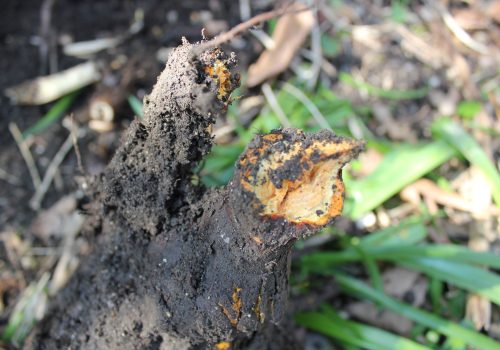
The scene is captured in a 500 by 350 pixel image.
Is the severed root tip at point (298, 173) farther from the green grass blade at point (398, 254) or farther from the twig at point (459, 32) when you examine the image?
the twig at point (459, 32)

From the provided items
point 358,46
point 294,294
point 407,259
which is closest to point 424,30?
point 358,46

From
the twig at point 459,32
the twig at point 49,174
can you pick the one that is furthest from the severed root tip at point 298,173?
the twig at point 459,32

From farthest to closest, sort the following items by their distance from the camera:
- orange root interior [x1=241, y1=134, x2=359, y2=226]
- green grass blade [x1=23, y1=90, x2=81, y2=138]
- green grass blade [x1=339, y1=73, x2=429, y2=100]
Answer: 1. green grass blade [x1=339, y1=73, x2=429, y2=100]
2. green grass blade [x1=23, y1=90, x2=81, y2=138]
3. orange root interior [x1=241, y1=134, x2=359, y2=226]

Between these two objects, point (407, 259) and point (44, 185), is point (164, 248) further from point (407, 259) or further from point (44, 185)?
point (44, 185)

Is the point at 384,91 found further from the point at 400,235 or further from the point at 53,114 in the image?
the point at 53,114

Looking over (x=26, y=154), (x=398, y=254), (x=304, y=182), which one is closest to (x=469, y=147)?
(x=398, y=254)

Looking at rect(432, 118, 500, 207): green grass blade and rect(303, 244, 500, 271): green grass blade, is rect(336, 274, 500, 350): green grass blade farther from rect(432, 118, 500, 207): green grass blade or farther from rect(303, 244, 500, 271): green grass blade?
rect(432, 118, 500, 207): green grass blade

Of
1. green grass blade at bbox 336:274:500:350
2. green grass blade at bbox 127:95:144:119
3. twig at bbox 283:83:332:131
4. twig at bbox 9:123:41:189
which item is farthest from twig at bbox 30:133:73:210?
green grass blade at bbox 336:274:500:350
